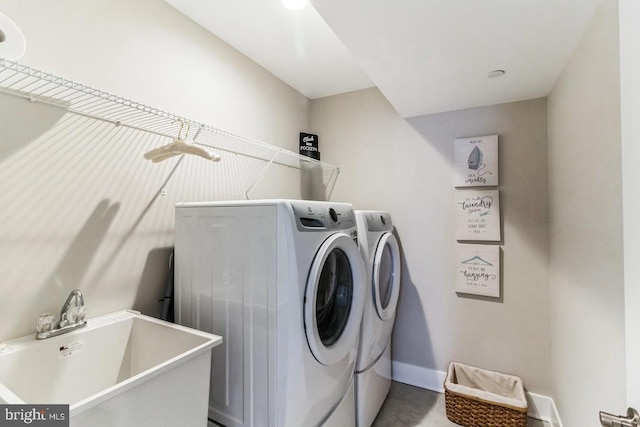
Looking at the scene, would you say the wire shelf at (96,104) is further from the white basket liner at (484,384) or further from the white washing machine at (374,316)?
the white basket liner at (484,384)

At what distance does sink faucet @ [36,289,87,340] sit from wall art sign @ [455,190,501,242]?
2.30 metres

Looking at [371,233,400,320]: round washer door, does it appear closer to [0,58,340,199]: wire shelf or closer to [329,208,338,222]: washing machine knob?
[329,208,338,222]: washing machine knob

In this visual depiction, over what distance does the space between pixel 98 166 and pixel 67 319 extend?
661 mm

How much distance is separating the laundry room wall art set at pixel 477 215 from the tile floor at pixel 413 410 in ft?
2.78

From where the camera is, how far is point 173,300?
158 cm

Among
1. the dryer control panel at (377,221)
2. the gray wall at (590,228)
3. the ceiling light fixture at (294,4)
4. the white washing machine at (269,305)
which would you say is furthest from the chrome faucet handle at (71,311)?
the gray wall at (590,228)

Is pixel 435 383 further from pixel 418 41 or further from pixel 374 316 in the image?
pixel 418 41

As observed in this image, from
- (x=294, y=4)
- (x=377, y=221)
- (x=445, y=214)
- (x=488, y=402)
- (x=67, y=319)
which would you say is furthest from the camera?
(x=445, y=214)

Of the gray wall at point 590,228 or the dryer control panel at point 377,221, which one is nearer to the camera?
the gray wall at point 590,228

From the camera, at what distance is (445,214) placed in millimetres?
2320

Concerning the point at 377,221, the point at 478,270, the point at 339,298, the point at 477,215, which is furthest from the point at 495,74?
the point at 339,298

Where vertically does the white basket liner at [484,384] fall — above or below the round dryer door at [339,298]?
below

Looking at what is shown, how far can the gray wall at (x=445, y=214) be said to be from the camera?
80.7 inches

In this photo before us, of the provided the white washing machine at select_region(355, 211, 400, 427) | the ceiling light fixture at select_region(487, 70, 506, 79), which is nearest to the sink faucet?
the white washing machine at select_region(355, 211, 400, 427)
